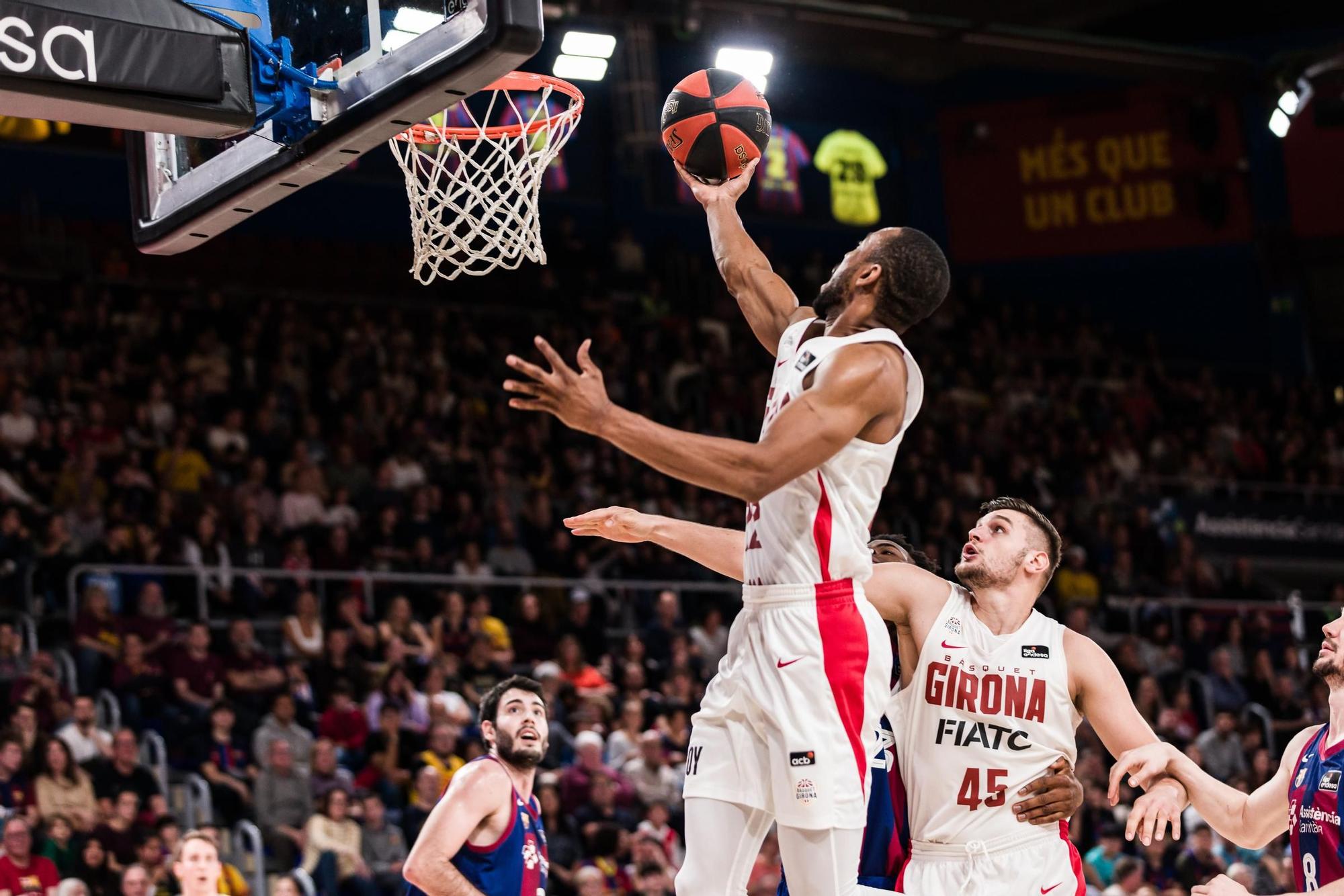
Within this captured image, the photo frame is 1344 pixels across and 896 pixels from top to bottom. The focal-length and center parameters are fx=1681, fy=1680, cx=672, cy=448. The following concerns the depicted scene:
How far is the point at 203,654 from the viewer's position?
418 inches

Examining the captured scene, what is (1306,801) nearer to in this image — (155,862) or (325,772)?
(155,862)

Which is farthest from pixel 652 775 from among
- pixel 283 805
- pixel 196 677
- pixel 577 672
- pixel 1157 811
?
pixel 1157 811

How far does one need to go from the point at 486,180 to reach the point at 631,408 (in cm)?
1158

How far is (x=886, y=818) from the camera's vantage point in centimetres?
496

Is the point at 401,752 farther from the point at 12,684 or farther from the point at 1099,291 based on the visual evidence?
the point at 1099,291

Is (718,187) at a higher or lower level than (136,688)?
higher

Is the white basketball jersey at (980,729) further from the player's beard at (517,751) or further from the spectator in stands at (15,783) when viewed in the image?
the spectator in stands at (15,783)

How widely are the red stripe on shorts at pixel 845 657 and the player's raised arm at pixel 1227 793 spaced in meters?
0.85

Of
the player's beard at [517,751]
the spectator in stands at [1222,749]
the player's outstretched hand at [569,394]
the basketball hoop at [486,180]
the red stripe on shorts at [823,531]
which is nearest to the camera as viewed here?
the player's outstretched hand at [569,394]

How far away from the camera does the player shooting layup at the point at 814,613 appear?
3857 millimetres

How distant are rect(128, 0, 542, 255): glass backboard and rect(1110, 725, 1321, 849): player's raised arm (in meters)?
2.45

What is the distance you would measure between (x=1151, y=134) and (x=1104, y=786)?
11.6 m

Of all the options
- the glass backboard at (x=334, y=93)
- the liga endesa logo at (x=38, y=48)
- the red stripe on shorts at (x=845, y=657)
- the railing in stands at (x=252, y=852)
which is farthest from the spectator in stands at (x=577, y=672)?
the red stripe on shorts at (x=845, y=657)

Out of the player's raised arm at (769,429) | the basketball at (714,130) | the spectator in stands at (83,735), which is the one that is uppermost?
the basketball at (714,130)
